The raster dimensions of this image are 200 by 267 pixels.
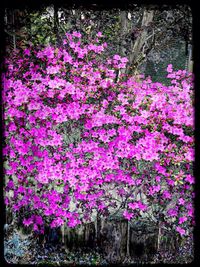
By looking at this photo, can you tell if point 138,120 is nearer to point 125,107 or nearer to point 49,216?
point 125,107

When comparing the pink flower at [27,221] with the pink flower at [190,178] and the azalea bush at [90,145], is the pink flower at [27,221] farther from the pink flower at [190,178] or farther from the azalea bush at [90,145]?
the pink flower at [190,178]

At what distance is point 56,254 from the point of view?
113 inches

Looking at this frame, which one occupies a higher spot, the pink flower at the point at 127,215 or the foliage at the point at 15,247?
the pink flower at the point at 127,215

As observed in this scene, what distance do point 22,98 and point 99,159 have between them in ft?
2.69

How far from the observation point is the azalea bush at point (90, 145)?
2555 millimetres

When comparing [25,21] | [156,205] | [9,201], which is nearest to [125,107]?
[156,205]

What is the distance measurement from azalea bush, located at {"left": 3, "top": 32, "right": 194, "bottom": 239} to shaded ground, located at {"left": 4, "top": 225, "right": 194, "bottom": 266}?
0.54 feet

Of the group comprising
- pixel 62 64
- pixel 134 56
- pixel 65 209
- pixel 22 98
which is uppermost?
pixel 134 56

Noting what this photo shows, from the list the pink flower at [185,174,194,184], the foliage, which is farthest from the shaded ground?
the pink flower at [185,174,194,184]

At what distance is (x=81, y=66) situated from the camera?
290cm

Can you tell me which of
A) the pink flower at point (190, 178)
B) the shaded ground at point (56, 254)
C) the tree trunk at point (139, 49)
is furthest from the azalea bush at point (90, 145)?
the tree trunk at point (139, 49)

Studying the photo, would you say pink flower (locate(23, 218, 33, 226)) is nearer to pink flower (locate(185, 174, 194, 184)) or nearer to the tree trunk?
pink flower (locate(185, 174, 194, 184))

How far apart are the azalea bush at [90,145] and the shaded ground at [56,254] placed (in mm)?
165

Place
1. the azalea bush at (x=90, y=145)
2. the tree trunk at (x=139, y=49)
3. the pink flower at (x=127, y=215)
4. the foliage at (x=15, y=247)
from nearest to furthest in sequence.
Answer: the azalea bush at (x=90, y=145), the pink flower at (x=127, y=215), the foliage at (x=15, y=247), the tree trunk at (x=139, y=49)
